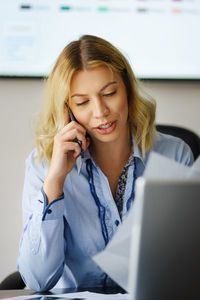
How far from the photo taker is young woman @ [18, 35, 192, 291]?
1059mm

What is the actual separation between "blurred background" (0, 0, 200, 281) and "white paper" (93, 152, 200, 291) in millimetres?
1209

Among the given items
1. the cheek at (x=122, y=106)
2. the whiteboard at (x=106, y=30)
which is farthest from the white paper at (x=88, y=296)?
the whiteboard at (x=106, y=30)

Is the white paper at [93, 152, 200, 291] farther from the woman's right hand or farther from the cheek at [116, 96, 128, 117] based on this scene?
the cheek at [116, 96, 128, 117]

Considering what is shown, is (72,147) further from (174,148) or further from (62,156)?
(174,148)

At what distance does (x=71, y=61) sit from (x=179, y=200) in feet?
2.49

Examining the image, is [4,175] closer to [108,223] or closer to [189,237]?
[108,223]

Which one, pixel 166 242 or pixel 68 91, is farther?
pixel 68 91

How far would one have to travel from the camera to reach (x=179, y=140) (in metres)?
1.34

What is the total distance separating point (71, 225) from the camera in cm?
116

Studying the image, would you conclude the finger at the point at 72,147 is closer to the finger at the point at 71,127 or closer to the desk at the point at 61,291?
the finger at the point at 71,127

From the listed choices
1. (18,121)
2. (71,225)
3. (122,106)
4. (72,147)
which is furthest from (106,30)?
(71,225)

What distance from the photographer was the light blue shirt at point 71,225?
1.05 meters

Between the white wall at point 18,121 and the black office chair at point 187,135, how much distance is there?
16.2 inches

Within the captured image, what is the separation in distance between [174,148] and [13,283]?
0.67 meters
